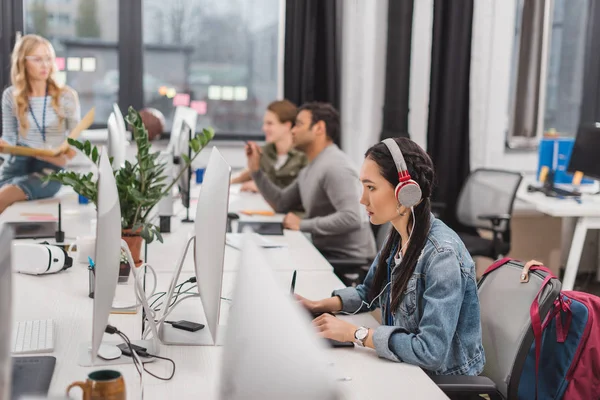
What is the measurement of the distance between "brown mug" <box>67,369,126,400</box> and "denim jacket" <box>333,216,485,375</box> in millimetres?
690

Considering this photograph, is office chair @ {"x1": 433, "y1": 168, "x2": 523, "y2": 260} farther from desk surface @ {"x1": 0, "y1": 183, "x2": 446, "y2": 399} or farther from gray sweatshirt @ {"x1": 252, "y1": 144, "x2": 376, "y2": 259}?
desk surface @ {"x1": 0, "y1": 183, "x2": 446, "y2": 399}

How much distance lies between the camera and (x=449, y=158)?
5129 millimetres

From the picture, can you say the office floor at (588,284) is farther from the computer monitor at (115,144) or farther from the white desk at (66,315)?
the white desk at (66,315)

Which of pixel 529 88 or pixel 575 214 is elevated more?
pixel 529 88

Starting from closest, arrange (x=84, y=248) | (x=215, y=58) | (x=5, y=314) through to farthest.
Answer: (x=5, y=314) → (x=84, y=248) → (x=215, y=58)

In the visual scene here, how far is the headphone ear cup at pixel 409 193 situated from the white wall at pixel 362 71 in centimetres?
331

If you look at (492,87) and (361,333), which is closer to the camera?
(361,333)

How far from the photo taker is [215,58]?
19.1 ft

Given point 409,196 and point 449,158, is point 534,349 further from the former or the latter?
point 449,158

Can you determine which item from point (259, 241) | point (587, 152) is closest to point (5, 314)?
point (259, 241)

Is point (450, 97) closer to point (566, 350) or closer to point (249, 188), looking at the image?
point (249, 188)

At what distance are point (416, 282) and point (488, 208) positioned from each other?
2.73m

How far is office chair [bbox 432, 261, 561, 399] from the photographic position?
177 centimetres

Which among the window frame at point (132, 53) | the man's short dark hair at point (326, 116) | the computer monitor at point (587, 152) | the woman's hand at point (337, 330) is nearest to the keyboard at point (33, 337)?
the woman's hand at point (337, 330)
